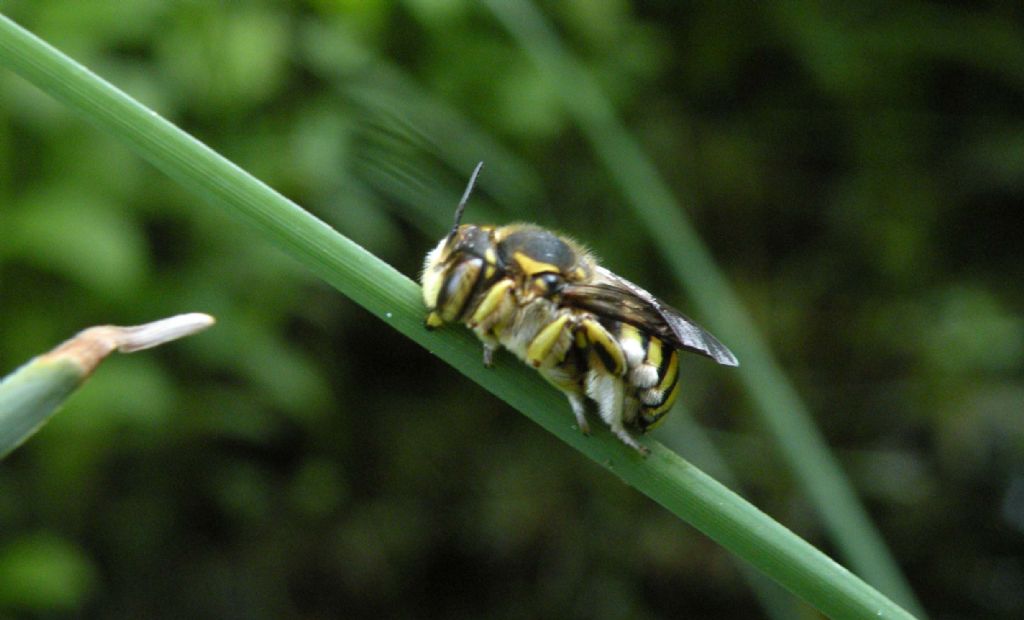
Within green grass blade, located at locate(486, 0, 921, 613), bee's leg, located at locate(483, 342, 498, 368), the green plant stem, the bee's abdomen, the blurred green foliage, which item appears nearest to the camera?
the green plant stem

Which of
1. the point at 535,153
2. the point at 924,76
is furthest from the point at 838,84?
the point at 535,153

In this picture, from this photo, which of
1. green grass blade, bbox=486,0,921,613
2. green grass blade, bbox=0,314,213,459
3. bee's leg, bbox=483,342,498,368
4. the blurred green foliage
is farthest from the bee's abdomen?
the blurred green foliage

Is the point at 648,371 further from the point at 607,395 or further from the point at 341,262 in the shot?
the point at 341,262

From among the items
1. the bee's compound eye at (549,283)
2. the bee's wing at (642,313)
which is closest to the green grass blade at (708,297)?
the bee's wing at (642,313)

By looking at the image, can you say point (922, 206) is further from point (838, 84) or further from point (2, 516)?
point (2, 516)

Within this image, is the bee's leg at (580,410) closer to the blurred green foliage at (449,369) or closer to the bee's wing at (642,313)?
the bee's wing at (642,313)

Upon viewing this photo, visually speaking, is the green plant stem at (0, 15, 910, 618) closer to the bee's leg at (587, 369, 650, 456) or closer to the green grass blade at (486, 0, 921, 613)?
the bee's leg at (587, 369, 650, 456)

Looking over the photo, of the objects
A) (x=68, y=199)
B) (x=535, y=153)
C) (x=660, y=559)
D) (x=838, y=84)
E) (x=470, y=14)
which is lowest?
(x=660, y=559)
